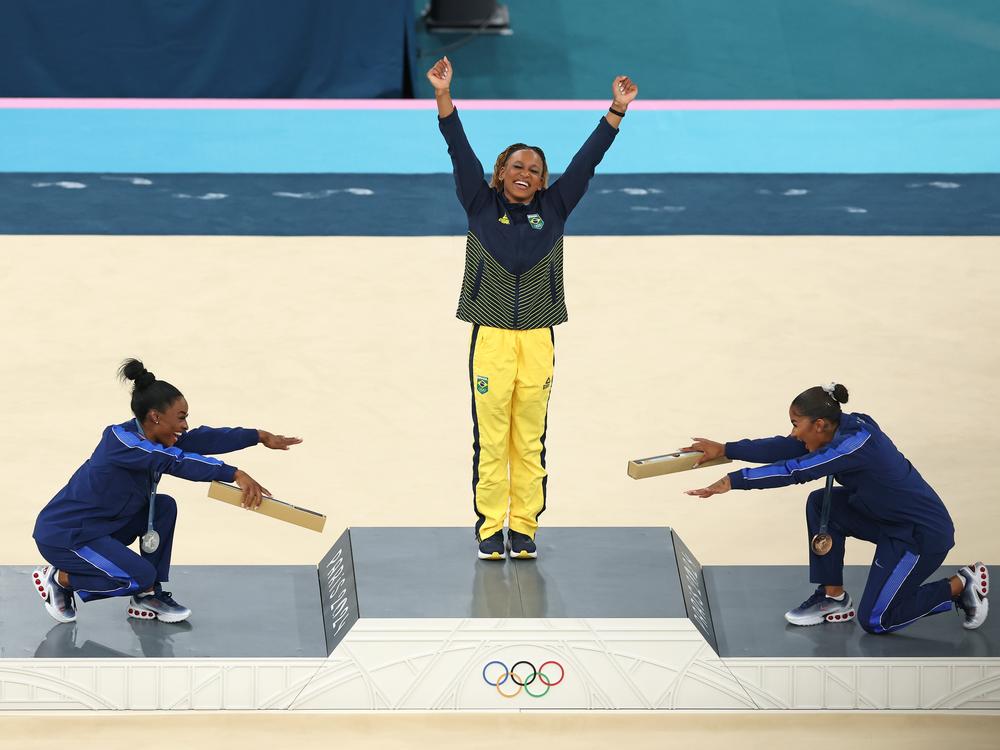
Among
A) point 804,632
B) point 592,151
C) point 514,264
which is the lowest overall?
point 804,632

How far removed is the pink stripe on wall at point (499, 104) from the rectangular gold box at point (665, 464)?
6666 mm

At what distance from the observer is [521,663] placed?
562cm

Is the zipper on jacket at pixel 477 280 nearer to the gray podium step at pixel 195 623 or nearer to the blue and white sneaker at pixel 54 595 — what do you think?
the gray podium step at pixel 195 623

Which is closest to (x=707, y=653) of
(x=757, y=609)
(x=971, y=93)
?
(x=757, y=609)

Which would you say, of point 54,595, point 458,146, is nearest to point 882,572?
point 458,146

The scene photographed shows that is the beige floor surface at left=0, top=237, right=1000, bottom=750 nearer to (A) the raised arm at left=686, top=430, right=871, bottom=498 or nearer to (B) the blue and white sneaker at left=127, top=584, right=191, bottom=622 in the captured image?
(B) the blue and white sneaker at left=127, top=584, right=191, bottom=622

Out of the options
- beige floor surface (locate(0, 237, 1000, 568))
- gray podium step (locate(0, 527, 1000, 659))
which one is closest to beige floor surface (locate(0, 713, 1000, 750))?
gray podium step (locate(0, 527, 1000, 659))

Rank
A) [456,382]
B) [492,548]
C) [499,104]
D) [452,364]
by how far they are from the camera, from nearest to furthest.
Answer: [492,548] < [456,382] < [452,364] < [499,104]

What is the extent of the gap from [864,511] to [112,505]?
2620 mm

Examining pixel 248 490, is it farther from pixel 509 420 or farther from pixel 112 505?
pixel 509 420

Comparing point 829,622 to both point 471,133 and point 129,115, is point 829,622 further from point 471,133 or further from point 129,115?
point 129,115

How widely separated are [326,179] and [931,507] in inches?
249

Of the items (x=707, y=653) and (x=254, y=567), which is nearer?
(x=707, y=653)

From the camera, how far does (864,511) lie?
19.1 feet
